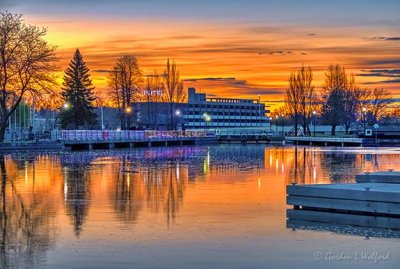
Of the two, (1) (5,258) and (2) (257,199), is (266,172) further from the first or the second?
(1) (5,258)

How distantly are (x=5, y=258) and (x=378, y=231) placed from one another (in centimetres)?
981

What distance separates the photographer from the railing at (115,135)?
3622 inches

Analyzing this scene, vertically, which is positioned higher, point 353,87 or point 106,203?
point 353,87

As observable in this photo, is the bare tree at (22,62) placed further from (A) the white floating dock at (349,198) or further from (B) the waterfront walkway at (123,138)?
(A) the white floating dock at (349,198)

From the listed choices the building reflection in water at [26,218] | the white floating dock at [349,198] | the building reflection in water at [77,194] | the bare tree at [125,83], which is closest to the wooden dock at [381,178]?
the white floating dock at [349,198]

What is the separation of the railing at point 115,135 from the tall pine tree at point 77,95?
15951mm

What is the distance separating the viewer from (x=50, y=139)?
293ft

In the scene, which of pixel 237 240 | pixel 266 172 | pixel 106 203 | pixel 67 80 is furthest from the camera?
pixel 67 80

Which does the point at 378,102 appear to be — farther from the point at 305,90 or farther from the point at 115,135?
the point at 115,135

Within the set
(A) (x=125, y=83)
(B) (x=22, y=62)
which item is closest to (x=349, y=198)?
(B) (x=22, y=62)

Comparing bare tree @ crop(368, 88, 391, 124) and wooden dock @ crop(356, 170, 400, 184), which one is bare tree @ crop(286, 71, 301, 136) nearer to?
bare tree @ crop(368, 88, 391, 124)

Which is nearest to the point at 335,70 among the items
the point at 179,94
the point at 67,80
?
the point at 179,94

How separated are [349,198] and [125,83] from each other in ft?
330

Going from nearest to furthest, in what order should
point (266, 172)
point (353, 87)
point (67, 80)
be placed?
point (266, 172), point (67, 80), point (353, 87)
